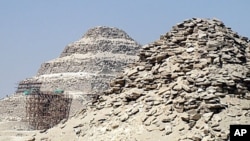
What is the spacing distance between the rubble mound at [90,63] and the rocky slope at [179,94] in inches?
2435

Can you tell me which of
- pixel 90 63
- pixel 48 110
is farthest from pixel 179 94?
pixel 90 63

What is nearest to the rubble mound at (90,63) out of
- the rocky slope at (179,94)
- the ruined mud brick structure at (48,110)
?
the ruined mud brick structure at (48,110)

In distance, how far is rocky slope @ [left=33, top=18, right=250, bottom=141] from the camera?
16312 millimetres

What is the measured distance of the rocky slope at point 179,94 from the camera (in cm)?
1631

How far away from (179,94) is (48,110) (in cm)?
4906

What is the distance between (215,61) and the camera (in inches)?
713

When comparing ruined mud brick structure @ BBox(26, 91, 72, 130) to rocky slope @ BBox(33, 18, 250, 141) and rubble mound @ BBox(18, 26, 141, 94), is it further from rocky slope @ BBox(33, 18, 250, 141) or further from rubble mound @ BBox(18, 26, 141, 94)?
rocky slope @ BBox(33, 18, 250, 141)

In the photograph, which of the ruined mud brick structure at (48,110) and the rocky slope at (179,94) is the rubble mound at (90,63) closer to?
the ruined mud brick structure at (48,110)

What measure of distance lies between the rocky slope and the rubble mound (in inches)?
2435

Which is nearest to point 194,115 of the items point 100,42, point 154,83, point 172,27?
point 154,83

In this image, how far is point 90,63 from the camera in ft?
294

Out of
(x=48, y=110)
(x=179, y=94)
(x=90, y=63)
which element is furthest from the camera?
(x=90, y=63)

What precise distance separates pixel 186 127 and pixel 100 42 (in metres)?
77.4

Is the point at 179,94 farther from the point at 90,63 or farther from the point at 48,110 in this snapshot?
the point at 90,63
